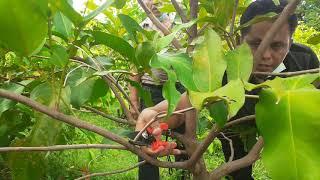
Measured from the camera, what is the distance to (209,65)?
1.84 ft

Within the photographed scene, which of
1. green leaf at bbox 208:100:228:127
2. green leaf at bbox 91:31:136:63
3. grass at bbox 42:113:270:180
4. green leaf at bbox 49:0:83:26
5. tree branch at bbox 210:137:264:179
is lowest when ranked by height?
grass at bbox 42:113:270:180

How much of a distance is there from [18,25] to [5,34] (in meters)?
0.02

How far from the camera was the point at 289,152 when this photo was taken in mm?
459

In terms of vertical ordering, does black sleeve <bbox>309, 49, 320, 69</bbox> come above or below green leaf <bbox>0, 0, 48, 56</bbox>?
below

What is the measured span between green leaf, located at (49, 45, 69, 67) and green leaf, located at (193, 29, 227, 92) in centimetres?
21

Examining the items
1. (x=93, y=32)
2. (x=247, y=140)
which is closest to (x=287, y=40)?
(x=247, y=140)

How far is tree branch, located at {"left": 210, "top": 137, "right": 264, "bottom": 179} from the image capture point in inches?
32.7

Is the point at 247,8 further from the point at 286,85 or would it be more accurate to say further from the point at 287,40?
the point at 286,85

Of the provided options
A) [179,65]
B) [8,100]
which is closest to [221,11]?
[179,65]

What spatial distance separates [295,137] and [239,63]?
15 centimetres

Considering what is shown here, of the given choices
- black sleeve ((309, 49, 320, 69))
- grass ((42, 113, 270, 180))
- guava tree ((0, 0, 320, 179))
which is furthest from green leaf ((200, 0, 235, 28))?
grass ((42, 113, 270, 180))

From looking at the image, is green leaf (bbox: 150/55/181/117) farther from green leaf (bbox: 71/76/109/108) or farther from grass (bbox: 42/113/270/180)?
grass (bbox: 42/113/270/180)

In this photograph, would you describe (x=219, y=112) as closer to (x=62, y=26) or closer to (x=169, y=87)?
(x=169, y=87)

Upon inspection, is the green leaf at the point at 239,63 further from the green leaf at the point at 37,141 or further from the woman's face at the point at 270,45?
the woman's face at the point at 270,45
